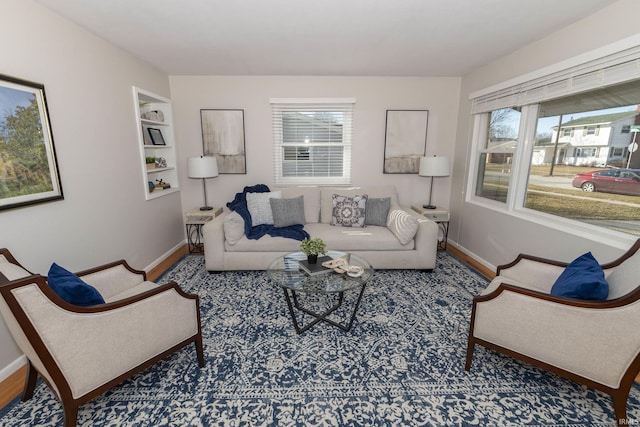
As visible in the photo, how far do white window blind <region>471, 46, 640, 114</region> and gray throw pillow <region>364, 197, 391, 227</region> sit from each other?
164 centimetres

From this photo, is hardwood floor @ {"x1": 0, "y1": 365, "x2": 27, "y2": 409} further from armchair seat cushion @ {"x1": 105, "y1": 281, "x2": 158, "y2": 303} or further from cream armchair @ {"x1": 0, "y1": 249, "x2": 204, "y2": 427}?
armchair seat cushion @ {"x1": 105, "y1": 281, "x2": 158, "y2": 303}

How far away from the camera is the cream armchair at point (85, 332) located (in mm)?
1206

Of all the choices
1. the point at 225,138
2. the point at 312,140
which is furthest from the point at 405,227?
the point at 225,138

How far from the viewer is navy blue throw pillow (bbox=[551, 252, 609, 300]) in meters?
1.47

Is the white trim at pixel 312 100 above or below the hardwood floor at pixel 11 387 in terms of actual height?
above

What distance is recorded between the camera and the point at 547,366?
1.60 meters

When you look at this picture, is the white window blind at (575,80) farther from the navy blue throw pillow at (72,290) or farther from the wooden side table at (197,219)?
the wooden side table at (197,219)

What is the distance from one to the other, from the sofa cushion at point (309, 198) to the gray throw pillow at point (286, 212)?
160mm

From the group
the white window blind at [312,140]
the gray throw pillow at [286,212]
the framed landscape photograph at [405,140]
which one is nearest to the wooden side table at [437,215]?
the framed landscape photograph at [405,140]

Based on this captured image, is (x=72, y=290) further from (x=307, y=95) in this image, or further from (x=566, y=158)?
(x=566, y=158)

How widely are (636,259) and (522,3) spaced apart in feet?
5.87

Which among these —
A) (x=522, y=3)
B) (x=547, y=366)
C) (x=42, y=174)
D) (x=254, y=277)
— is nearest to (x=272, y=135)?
(x=254, y=277)

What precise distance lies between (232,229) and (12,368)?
1861 mm

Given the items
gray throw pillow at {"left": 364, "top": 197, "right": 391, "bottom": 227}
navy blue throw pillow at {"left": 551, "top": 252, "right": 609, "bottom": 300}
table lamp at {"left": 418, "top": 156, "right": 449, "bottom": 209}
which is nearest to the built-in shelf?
gray throw pillow at {"left": 364, "top": 197, "right": 391, "bottom": 227}
